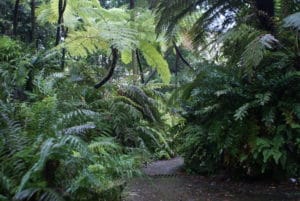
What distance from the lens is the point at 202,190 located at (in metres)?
4.09

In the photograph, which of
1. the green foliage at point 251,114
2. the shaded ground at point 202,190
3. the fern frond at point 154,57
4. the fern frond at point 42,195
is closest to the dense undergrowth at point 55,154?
the fern frond at point 42,195

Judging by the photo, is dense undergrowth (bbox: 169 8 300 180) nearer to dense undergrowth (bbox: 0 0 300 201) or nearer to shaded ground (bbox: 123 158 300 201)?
A: dense undergrowth (bbox: 0 0 300 201)

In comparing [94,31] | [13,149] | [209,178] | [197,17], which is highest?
[197,17]

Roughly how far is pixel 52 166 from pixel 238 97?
246cm

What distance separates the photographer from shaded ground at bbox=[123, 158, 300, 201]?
3.69 meters

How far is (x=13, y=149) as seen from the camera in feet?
9.41

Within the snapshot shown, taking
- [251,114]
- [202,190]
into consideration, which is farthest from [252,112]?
[202,190]

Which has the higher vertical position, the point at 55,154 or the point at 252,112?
the point at 252,112

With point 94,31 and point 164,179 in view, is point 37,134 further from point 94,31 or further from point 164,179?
point 94,31

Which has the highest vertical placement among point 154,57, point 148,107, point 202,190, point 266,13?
point 266,13

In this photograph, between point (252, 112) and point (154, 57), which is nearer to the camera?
point (252, 112)

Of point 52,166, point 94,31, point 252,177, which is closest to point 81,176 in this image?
point 52,166

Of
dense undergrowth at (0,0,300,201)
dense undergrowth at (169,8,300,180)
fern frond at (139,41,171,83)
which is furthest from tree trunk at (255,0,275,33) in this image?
fern frond at (139,41,171,83)

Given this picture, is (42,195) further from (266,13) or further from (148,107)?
(148,107)
